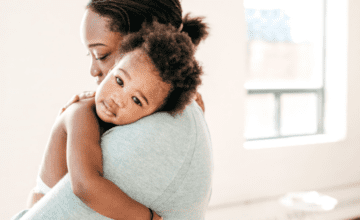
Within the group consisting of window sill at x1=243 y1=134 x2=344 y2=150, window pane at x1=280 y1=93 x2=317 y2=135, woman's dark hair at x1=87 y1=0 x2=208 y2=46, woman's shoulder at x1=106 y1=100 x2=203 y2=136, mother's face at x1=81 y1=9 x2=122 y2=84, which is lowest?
window sill at x1=243 y1=134 x2=344 y2=150

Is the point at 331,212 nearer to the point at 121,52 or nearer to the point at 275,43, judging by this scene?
the point at 275,43

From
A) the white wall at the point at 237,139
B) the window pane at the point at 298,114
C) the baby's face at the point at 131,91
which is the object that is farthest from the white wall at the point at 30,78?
the window pane at the point at 298,114

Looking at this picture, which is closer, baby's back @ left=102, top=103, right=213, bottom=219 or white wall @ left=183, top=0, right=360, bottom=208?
baby's back @ left=102, top=103, right=213, bottom=219

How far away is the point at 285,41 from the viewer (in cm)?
343

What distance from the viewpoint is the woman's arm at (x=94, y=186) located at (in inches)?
19.3

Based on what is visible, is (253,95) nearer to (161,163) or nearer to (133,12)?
(133,12)

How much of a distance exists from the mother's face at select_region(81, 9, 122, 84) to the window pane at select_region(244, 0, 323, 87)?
108 inches

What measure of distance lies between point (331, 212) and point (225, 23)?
224 cm

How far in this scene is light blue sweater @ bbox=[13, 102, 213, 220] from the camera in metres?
0.50

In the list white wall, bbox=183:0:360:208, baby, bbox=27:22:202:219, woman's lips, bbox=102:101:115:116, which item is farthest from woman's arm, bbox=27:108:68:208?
white wall, bbox=183:0:360:208

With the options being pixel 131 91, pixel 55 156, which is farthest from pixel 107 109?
pixel 55 156

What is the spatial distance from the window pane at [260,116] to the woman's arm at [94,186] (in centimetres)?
288

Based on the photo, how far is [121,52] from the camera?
65cm

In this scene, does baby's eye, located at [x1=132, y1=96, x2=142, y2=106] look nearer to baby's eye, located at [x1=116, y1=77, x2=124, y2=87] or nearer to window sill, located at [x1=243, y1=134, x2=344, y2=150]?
baby's eye, located at [x1=116, y1=77, x2=124, y2=87]
